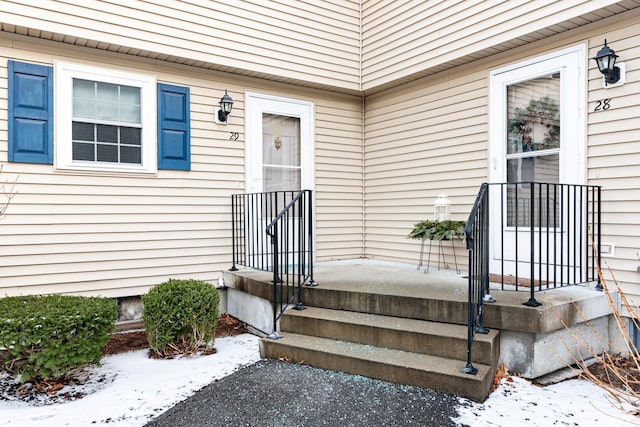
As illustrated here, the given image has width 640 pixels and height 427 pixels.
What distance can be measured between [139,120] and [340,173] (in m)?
2.78

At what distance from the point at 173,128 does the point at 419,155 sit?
10.1 feet

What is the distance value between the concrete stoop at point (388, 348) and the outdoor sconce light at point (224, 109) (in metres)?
2.56

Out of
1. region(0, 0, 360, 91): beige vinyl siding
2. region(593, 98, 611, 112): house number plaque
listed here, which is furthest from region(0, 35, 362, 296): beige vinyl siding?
region(593, 98, 611, 112): house number plaque

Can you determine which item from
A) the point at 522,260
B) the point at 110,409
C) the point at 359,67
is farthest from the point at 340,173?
the point at 110,409

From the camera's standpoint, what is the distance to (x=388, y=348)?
345 centimetres

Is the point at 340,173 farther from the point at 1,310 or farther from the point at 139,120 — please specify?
the point at 1,310

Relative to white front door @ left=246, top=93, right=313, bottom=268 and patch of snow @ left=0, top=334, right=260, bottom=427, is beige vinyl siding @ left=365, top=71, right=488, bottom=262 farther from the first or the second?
patch of snow @ left=0, top=334, right=260, bottom=427

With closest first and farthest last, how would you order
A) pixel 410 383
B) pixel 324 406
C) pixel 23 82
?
1. pixel 324 406
2. pixel 410 383
3. pixel 23 82

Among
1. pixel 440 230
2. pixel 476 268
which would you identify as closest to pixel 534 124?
pixel 440 230

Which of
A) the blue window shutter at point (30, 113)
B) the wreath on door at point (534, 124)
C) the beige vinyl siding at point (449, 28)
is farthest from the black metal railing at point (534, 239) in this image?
the blue window shutter at point (30, 113)

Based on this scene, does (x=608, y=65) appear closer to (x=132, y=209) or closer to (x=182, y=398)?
(x=182, y=398)

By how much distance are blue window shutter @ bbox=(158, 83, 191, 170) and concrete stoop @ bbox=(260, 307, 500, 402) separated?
2.27 meters

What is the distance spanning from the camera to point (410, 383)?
3074mm

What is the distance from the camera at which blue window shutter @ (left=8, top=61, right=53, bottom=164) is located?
4.19m
